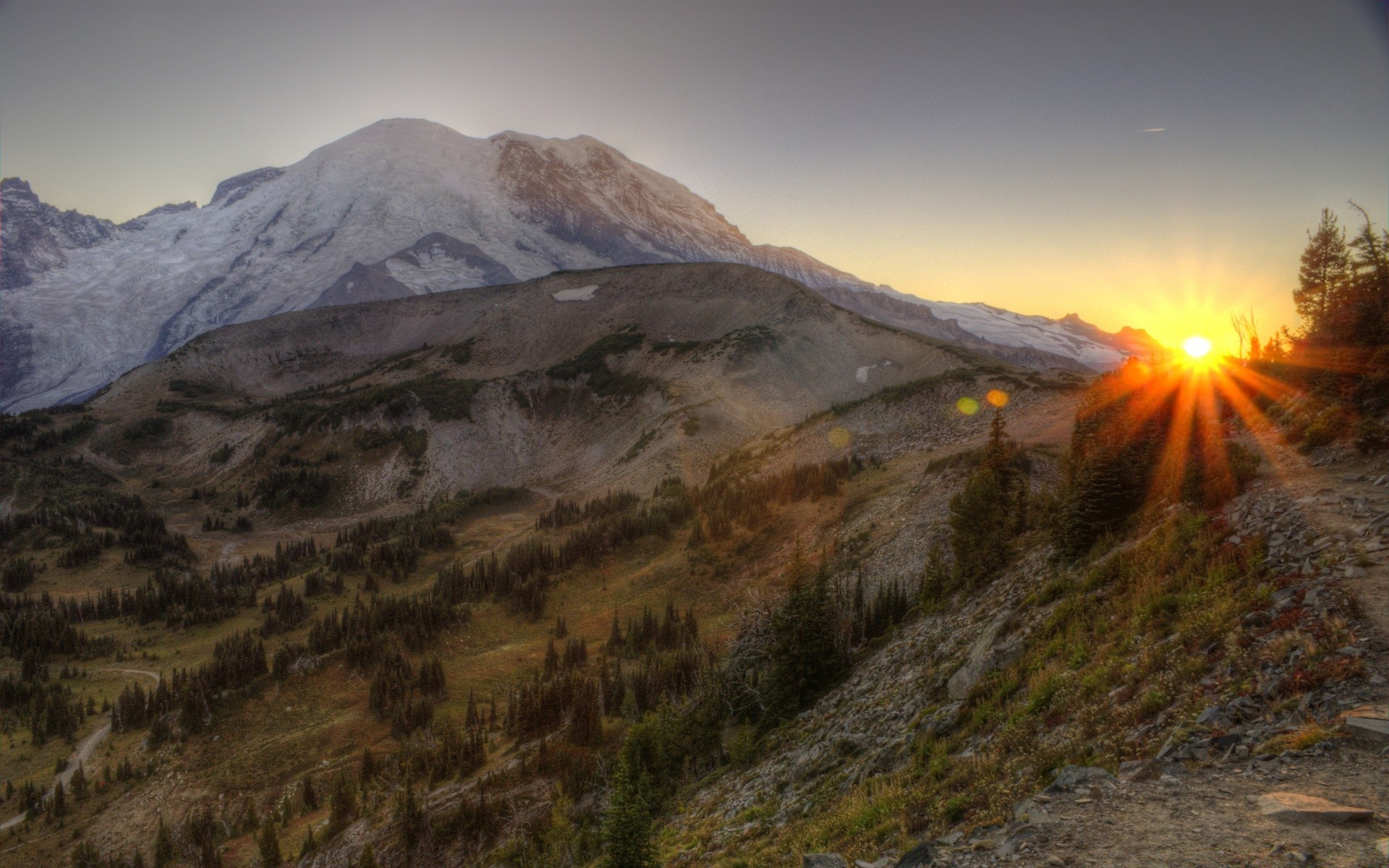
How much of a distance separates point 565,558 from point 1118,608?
42915 mm

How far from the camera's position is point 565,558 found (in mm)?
50188

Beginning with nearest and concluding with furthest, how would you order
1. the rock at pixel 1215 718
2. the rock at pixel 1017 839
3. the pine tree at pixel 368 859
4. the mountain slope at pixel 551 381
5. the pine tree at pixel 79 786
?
the rock at pixel 1017 839
the rock at pixel 1215 718
the pine tree at pixel 368 859
the pine tree at pixel 79 786
the mountain slope at pixel 551 381

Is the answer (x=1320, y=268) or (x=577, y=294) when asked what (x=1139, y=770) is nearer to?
(x=1320, y=268)

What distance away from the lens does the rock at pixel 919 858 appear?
768cm

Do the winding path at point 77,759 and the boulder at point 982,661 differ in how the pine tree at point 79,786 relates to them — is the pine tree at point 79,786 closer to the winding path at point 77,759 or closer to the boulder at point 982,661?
the winding path at point 77,759

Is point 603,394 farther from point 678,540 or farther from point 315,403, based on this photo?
point 678,540

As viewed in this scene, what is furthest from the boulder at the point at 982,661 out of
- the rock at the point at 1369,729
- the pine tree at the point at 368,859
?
the pine tree at the point at 368,859

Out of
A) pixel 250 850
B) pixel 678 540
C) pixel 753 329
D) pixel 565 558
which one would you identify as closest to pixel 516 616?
pixel 565 558

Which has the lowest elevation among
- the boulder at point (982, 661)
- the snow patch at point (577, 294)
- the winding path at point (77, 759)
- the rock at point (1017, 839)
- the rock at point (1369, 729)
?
the winding path at point (77, 759)

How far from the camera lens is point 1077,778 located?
8078 mm

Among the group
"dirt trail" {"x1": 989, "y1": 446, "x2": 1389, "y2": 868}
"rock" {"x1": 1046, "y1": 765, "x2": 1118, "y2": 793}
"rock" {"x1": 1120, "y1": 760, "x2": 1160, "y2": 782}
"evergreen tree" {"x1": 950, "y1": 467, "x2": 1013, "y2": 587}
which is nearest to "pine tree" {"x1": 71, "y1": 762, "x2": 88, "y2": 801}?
"dirt trail" {"x1": 989, "y1": 446, "x2": 1389, "y2": 868}

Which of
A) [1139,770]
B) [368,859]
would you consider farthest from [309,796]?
[1139,770]

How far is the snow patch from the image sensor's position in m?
146

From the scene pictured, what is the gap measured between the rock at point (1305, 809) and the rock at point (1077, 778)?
1.78 metres
